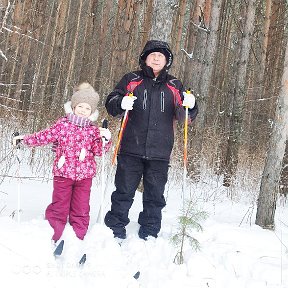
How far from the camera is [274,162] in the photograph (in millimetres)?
4805

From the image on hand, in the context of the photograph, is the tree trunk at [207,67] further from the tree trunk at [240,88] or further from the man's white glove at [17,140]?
the man's white glove at [17,140]

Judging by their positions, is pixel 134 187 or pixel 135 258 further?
pixel 134 187

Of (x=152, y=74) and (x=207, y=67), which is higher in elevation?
(x=207, y=67)

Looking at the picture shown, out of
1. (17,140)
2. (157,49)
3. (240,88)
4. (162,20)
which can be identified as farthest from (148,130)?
(240,88)

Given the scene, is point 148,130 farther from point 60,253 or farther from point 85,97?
point 60,253

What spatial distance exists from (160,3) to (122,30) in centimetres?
860

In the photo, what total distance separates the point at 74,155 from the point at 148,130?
719mm

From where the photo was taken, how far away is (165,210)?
18.0ft

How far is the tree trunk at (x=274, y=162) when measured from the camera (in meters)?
4.76

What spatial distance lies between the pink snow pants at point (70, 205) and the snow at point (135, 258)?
9 cm

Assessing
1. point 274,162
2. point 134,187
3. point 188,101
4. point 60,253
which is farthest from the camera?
point 274,162

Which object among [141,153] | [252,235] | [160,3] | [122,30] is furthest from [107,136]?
[122,30]

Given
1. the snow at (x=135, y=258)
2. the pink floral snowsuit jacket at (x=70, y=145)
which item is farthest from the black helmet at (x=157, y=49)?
the snow at (x=135, y=258)

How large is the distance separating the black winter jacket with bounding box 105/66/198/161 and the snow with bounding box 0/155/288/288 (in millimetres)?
794
